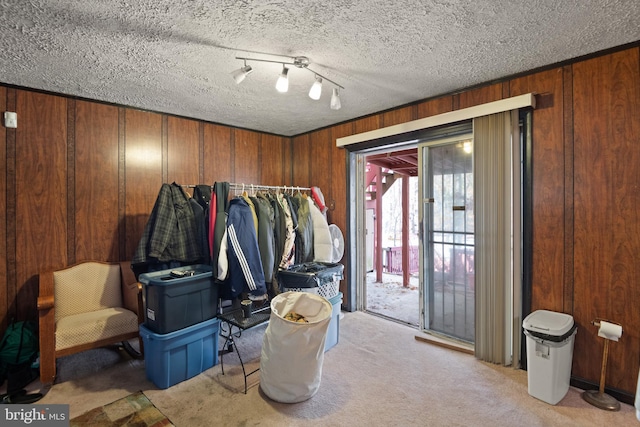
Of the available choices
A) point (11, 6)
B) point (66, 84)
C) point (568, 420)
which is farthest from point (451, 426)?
point (66, 84)

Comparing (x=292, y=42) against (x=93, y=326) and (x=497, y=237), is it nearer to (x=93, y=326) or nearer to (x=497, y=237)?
(x=497, y=237)

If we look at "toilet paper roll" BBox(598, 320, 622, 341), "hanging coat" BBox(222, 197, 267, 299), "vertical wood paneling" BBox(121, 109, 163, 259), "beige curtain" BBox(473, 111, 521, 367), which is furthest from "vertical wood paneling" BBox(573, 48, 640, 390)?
"vertical wood paneling" BBox(121, 109, 163, 259)

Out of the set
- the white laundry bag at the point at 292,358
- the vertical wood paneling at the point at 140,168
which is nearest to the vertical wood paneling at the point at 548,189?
the white laundry bag at the point at 292,358

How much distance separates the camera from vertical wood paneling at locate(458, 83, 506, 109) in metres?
2.55

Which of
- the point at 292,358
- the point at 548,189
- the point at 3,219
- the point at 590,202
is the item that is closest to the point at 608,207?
the point at 590,202

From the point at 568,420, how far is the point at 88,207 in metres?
4.12

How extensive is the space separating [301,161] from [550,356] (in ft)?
11.2

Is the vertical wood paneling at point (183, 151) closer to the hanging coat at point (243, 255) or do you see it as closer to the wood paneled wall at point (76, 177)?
the wood paneled wall at point (76, 177)

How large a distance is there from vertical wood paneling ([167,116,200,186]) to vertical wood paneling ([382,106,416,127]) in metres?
2.21

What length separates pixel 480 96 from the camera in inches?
104

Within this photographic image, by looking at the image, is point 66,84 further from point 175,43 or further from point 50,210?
point 175,43

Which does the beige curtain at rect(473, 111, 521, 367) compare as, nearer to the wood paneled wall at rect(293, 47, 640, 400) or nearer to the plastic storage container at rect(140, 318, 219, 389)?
the wood paneled wall at rect(293, 47, 640, 400)

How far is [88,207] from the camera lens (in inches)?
114

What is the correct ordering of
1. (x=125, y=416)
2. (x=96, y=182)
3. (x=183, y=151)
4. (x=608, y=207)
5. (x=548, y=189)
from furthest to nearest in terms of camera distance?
(x=183, y=151)
(x=96, y=182)
(x=548, y=189)
(x=608, y=207)
(x=125, y=416)
